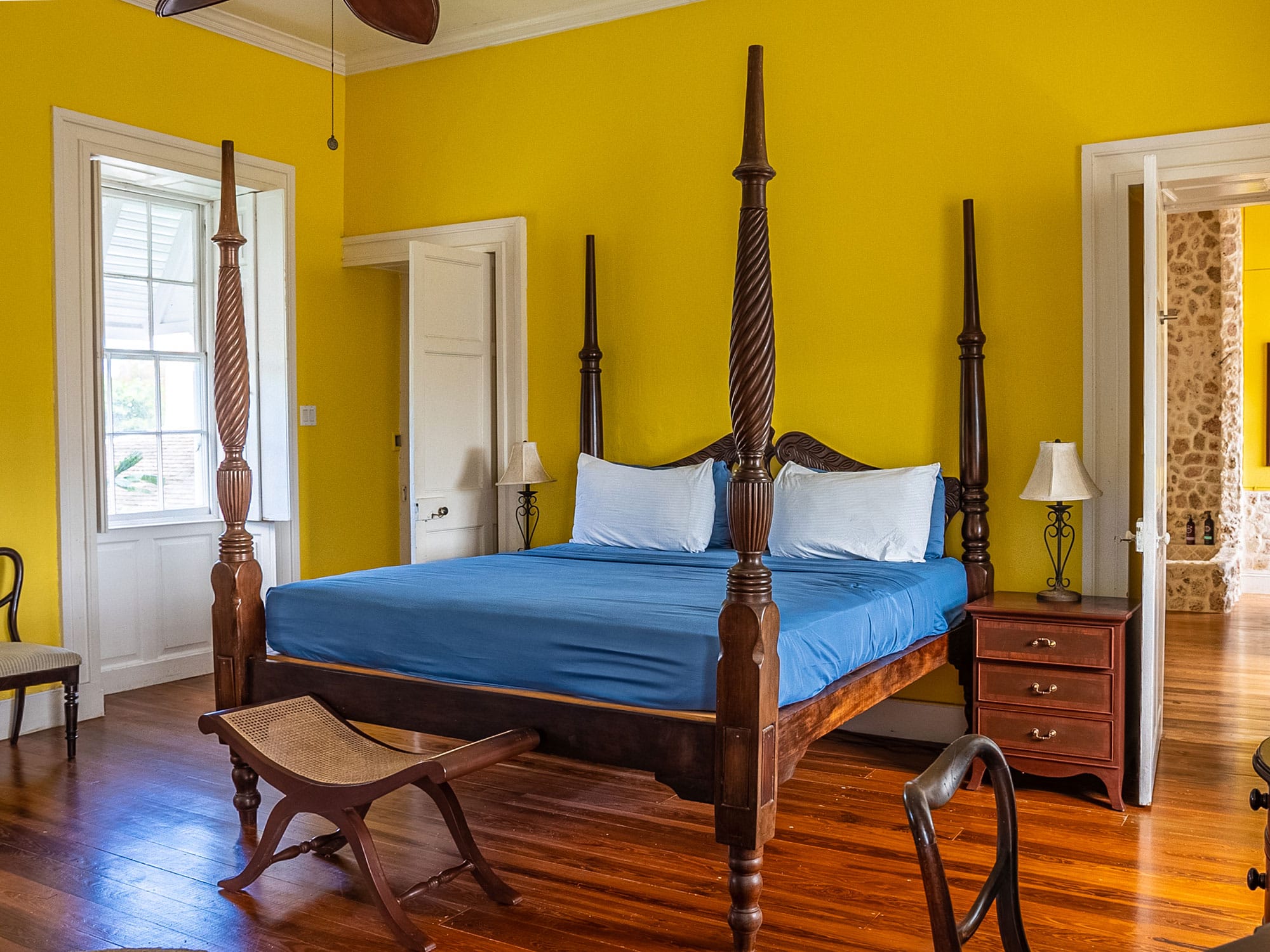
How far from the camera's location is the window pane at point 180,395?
5.82 metres

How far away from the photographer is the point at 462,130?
19.0 feet

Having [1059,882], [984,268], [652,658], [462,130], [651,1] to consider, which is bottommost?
[1059,882]

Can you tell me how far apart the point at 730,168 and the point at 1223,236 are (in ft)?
15.7

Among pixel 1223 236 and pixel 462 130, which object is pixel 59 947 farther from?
pixel 1223 236

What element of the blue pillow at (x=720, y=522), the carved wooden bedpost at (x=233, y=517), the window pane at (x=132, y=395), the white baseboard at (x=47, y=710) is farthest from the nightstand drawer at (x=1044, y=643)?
the window pane at (x=132, y=395)

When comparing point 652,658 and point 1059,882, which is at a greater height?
point 652,658

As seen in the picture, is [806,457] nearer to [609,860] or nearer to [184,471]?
[609,860]

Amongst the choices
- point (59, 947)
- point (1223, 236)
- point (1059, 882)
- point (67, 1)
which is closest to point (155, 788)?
point (59, 947)

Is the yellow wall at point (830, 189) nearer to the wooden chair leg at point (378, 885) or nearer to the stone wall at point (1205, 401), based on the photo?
the wooden chair leg at point (378, 885)

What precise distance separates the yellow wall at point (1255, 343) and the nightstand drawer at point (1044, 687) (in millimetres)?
5756

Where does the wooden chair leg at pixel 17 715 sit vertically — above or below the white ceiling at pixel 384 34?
below

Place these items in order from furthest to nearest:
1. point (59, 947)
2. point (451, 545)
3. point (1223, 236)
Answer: point (1223, 236) → point (451, 545) → point (59, 947)

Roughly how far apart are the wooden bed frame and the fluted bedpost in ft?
1.67

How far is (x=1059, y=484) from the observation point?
13.1 feet
